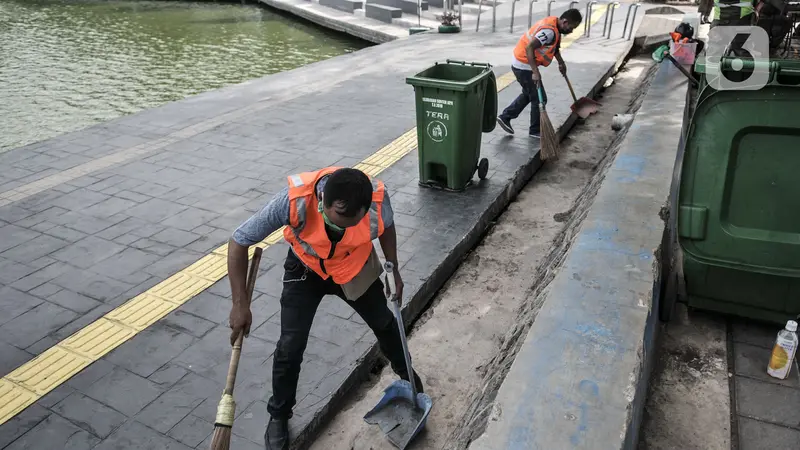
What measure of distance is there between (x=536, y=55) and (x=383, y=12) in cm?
1210

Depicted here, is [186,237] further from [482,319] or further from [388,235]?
[388,235]

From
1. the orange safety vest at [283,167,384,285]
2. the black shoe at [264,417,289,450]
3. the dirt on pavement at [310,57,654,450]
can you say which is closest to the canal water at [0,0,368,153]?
the dirt on pavement at [310,57,654,450]

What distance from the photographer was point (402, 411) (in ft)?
11.0

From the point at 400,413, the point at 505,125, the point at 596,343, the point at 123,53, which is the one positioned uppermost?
the point at 596,343

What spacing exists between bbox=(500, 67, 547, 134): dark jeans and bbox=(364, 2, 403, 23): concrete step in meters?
11.7

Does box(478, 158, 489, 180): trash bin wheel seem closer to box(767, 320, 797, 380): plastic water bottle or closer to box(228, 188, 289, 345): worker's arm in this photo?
box(767, 320, 797, 380): plastic water bottle

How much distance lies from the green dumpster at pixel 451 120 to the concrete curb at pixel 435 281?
0.42 metres

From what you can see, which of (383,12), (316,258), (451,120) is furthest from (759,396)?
(383,12)

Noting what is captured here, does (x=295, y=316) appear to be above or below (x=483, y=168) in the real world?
above

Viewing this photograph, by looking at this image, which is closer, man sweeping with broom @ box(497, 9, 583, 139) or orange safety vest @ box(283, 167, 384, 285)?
orange safety vest @ box(283, 167, 384, 285)

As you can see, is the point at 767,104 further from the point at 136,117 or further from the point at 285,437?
the point at 136,117

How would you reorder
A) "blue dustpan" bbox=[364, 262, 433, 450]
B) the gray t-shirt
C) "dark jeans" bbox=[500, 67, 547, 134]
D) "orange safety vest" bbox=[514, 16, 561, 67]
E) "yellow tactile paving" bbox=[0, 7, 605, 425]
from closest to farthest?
the gray t-shirt, "blue dustpan" bbox=[364, 262, 433, 450], "yellow tactile paving" bbox=[0, 7, 605, 425], "orange safety vest" bbox=[514, 16, 561, 67], "dark jeans" bbox=[500, 67, 547, 134]

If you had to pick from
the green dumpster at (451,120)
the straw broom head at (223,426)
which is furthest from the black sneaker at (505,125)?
the straw broom head at (223,426)

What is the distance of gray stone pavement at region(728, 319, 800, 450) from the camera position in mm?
3014
